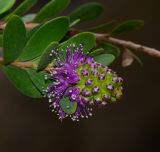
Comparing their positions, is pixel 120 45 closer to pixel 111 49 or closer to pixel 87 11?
pixel 111 49

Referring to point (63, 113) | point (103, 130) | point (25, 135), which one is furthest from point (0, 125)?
point (63, 113)

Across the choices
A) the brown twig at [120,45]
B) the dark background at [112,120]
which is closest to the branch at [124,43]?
the brown twig at [120,45]

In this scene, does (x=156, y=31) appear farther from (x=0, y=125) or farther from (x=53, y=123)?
(x=0, y=125)

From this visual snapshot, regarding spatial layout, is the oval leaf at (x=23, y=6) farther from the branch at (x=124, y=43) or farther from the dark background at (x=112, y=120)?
the dark background at (x=112, y=120)

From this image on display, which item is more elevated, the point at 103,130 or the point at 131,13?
the point at 131,13

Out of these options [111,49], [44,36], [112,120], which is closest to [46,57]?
[44,36]

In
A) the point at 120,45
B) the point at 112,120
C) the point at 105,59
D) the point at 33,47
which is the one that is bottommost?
the point at 112,120

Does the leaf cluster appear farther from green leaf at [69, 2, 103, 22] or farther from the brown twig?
green leaf at [69, 2, 103, 22]
